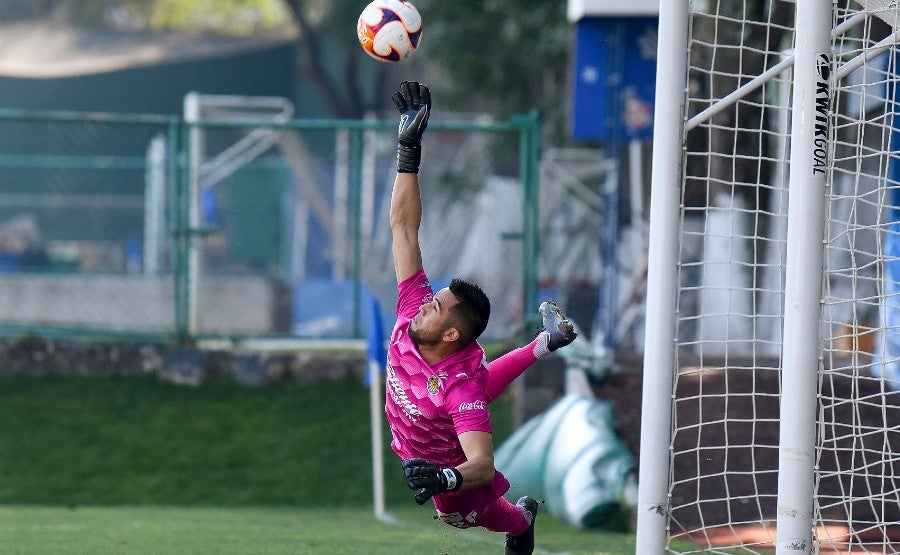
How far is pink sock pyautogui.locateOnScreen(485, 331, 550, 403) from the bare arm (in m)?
0.60

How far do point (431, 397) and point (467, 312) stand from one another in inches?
16.0

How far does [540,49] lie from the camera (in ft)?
79.1

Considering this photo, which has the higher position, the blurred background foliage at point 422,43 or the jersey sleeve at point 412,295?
the blurred background foliage at point 422,43

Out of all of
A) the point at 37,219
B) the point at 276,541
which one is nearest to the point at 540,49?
the point at 37,219

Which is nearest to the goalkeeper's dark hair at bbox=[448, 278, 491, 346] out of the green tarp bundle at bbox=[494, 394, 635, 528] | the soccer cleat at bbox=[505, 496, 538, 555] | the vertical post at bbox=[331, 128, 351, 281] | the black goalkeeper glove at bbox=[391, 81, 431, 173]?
the black goalkeeper glove at bbox=[391, 81, 431, 173]

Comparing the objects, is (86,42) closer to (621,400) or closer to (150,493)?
(150,493)

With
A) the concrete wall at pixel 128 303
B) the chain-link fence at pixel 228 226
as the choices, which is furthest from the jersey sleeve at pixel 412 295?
the concrete wall at pixel 128 303

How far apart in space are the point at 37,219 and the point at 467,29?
926 centimetres

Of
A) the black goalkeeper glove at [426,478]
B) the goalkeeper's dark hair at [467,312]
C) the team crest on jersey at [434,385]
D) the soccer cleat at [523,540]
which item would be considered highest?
the goalkeeper's dark hair at [467,312]

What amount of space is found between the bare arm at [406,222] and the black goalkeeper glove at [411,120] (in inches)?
2.9

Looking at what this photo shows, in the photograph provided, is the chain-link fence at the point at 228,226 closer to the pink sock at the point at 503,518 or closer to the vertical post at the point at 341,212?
the vertical post at the point at 341,212

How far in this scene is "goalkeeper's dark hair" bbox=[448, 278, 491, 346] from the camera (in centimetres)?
587

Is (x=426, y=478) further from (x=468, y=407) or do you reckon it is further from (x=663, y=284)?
(x=663, y=284)

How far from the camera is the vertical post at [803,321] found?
Answer: 5148mm
